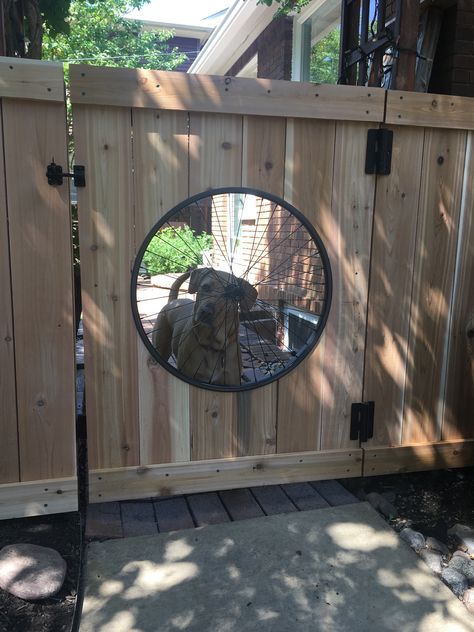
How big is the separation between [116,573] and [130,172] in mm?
1555

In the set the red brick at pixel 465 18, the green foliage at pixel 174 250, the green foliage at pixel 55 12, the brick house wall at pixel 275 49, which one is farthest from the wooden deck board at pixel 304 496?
the brick house wall at pixel 275 49

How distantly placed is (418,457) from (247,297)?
1227 mm

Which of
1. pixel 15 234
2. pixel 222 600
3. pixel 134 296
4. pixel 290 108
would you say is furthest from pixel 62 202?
pixel 222 600

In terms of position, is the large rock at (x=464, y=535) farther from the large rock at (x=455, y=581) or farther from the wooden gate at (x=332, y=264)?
the wooden gate at (x=332, y=264)

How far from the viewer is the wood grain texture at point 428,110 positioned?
2494 millimetres

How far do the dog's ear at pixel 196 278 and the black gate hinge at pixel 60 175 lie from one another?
25.4 inches

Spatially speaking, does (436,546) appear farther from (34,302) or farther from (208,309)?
(34,302)

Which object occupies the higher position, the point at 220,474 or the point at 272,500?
the point at 220,474

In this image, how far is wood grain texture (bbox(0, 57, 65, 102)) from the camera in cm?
205

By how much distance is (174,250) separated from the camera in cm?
286

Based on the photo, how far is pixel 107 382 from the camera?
2379 millimetres

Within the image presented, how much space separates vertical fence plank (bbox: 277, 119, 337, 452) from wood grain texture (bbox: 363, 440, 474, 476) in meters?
0.33

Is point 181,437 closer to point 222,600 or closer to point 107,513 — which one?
point 107,513


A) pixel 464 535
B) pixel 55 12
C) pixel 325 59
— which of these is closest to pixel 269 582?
pixel 464 535
